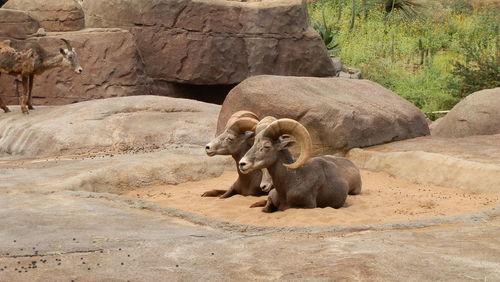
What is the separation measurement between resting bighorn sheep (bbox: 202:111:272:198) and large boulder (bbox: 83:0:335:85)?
8.90 meters

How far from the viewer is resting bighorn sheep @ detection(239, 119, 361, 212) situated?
28.4 feet

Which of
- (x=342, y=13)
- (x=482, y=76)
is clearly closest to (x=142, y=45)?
(x=482, y=76)

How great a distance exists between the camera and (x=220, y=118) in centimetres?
1250

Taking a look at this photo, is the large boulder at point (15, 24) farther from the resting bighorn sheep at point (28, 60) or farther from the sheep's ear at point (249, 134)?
the sheep's ear at point (249, 134)

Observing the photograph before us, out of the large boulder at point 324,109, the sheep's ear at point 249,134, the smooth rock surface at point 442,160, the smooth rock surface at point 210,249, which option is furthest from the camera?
the large boulder at point 324,109

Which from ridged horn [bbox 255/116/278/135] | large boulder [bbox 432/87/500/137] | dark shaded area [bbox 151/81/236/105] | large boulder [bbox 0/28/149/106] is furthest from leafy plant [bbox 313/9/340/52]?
ridged horn [bbox 255/116/278/135]

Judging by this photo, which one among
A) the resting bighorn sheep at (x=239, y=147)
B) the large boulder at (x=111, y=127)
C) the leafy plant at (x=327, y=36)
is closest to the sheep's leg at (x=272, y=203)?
the resting bighorn sheep at (x=239, y=147)

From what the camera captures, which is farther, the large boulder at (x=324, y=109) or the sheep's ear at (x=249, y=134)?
the large boulder at (x=324, y=109)

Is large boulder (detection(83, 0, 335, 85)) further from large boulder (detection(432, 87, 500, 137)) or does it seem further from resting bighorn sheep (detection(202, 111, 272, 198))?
resting bighorn sheep (detection(202, 111, 272, 198))

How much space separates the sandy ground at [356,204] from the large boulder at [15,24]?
8222 millimetres

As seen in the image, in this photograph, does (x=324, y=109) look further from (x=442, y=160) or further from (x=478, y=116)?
(x=478, y=116)

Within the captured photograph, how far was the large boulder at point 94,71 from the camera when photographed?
17750mm

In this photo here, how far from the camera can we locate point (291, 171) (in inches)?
Result: 347

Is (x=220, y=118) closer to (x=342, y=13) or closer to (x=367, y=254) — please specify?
(x=367, y=254)
